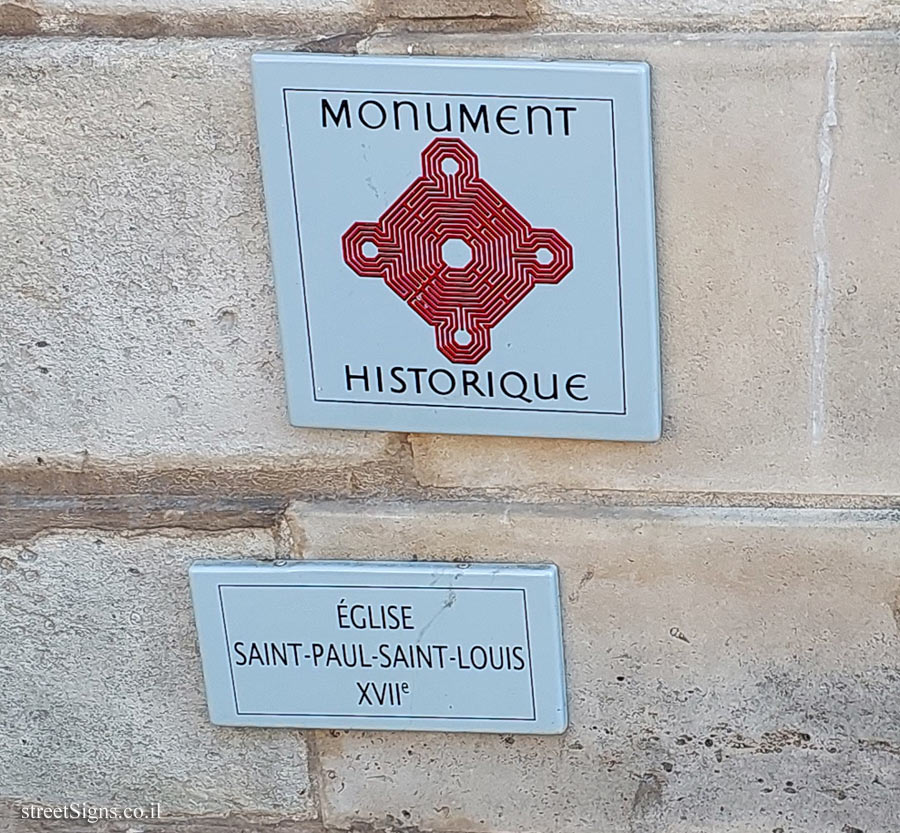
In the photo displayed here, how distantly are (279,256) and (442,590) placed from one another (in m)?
0.27

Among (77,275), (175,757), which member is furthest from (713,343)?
(175,757)

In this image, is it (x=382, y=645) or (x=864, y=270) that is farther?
(x=382, y=645)

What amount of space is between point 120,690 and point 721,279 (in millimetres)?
547

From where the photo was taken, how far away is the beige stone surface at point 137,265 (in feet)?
2.79

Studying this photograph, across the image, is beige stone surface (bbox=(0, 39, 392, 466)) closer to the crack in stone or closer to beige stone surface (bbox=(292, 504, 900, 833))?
beige stone surface (bbox=(292, 504, 900, 833))

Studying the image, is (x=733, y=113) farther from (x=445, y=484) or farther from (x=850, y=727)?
(x=850, y=727)

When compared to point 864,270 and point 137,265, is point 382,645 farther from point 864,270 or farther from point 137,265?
point 864,270

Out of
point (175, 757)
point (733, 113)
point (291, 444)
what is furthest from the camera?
point (175, 757)

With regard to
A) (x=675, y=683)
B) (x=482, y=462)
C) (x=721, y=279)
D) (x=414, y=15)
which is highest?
(x=414, y=15)

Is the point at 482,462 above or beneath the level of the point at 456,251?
beneath

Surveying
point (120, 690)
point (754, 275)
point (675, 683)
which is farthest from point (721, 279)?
point (120, 690)

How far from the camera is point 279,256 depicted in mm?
867

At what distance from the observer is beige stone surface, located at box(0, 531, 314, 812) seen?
98 cm

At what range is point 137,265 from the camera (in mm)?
894
